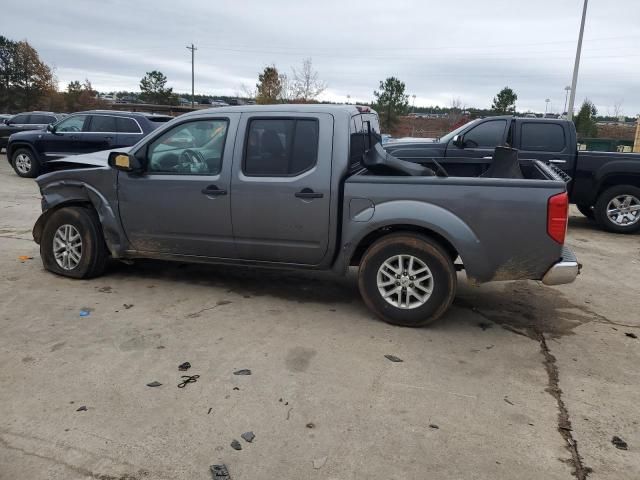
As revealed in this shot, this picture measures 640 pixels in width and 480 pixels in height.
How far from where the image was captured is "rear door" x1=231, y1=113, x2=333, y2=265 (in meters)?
4.54

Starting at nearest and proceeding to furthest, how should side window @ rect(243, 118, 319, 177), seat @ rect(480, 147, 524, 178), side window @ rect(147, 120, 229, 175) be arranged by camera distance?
1. side window @ rect(243, 118, 319, 177)
2. side window @ rect(147, 120, 229, 175)
3. seat @ rect(480, 147, 524, 178)

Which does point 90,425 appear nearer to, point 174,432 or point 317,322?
point 174,432

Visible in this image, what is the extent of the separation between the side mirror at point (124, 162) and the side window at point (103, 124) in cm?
872

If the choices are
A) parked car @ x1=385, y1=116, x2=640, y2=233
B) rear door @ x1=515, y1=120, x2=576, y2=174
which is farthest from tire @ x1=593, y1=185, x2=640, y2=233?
rear door @ x1=515, y1=120, x2=576, y2=174

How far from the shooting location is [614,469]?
105 inches

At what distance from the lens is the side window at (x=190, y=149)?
4871 mm

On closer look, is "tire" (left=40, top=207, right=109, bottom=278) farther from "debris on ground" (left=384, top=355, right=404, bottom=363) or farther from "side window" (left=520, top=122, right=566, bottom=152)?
"side window" (left=520, top=122, right=566, bottom=152)

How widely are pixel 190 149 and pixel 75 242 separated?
168 centimetres

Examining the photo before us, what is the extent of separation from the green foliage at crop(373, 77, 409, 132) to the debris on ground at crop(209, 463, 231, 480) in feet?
113

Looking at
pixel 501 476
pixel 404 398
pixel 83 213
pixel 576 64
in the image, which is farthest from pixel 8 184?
pixel 576 64

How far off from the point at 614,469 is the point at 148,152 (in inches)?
179

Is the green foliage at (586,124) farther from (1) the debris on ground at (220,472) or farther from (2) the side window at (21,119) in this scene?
(1) the debris on ground at (220,472)

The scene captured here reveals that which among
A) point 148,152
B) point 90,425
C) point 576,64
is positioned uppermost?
point 576,64

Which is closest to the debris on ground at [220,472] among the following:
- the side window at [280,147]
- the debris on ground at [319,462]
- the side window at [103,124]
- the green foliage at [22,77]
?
the debris on ground at [319,462]
